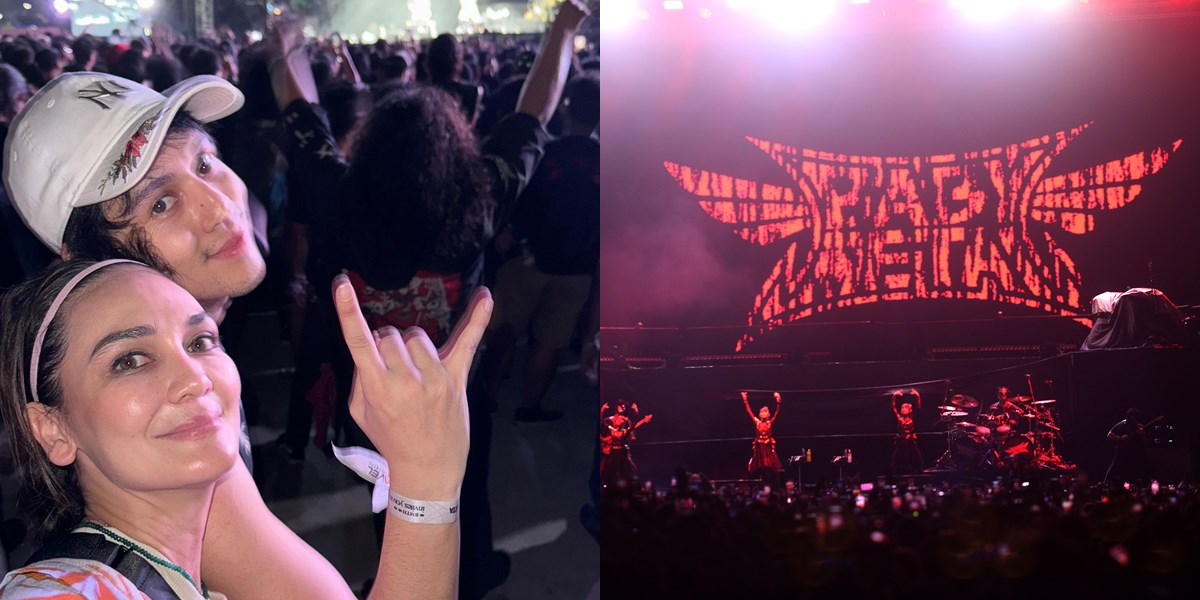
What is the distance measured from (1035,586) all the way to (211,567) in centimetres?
265

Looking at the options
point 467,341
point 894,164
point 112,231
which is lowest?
point 467,341

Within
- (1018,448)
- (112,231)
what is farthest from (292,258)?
(1018,448)

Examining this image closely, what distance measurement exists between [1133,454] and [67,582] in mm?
3245

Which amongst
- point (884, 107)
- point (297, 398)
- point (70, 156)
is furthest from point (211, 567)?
point (884, 107)

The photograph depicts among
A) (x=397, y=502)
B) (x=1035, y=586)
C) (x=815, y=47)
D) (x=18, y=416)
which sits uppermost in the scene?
(x=815, y=47)

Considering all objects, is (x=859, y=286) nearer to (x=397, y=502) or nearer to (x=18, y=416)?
(x=397, y=502)

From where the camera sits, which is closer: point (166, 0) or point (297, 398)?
point (166, 0)

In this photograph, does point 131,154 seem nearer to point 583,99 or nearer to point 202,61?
point 202,61

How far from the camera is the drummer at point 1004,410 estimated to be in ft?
10.3

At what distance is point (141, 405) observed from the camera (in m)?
1.07

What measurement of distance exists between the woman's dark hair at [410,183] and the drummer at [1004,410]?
6.66 ft

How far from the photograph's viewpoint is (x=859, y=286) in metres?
3.14

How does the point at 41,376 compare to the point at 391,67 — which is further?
the point at 391,67

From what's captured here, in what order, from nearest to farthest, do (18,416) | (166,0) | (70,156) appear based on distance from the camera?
1. (18,416)
2. (70,156)
3. (166,0)
